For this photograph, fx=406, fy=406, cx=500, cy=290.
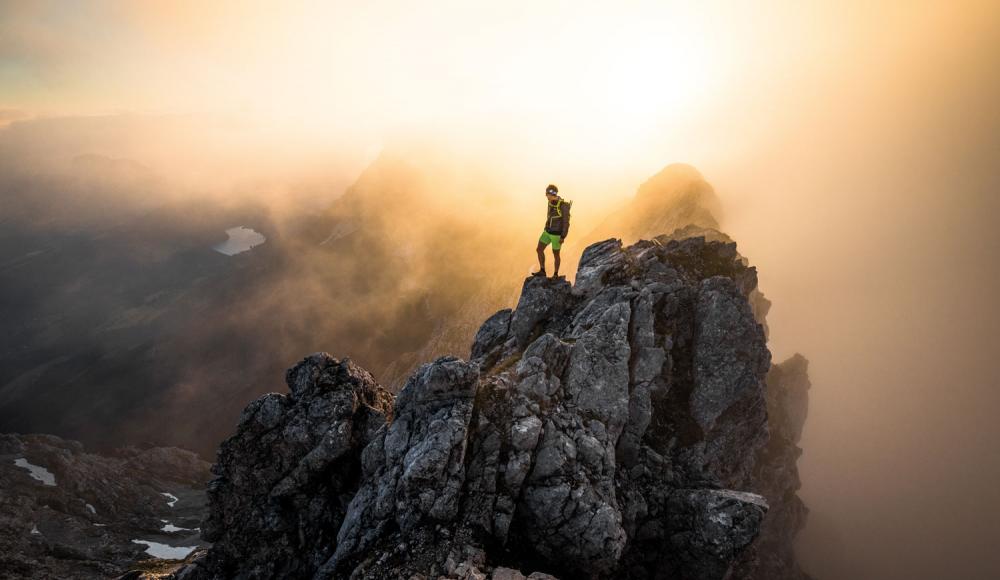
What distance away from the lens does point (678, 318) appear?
100.0 feet

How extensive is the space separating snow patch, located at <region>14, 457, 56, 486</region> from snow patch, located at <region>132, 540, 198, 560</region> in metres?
38.0

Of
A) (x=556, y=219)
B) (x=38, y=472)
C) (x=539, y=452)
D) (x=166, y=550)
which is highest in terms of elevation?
(x=38, y=472)

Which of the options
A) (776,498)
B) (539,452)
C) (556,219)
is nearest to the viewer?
(539,452)

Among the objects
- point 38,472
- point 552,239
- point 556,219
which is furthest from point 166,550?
point 556,219

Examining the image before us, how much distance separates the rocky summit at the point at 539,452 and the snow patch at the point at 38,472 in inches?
5795

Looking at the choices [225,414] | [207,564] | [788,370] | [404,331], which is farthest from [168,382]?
[788,370]

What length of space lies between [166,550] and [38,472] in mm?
52641

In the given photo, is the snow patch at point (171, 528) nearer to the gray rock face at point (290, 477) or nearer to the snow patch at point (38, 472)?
the snow patch at point (38, 472)

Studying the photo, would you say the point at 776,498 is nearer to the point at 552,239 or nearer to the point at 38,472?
the point at 552,239

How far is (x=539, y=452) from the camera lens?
21438 millimetres

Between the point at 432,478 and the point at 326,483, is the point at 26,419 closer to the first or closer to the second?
the point at 326,483

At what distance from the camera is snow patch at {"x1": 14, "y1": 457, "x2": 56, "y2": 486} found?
11731 centimetres

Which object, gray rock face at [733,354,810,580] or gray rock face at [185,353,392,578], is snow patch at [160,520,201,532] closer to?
gray rock face at [185,353,392,578]

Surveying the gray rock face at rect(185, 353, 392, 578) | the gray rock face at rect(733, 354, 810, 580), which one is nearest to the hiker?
the gray rock face at rect(185, 353, 392, 578)
